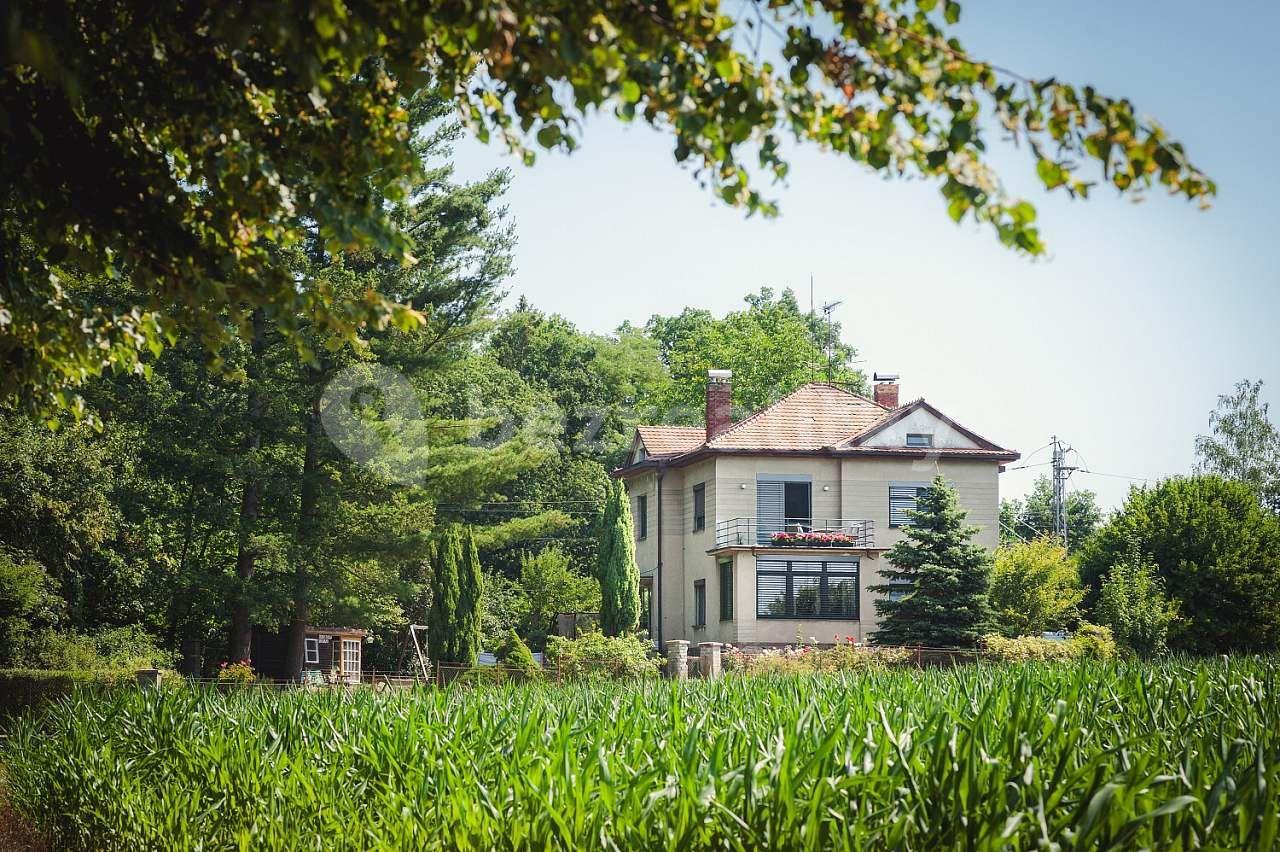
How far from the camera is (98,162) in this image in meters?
5.96

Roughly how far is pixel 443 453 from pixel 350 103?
1145 inches

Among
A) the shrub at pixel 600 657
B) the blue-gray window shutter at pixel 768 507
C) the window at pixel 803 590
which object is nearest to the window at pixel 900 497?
the window at pixel 803 590

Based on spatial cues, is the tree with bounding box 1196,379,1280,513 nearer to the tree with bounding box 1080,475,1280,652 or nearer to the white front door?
the tree with bounding box 1080,475,1280,652

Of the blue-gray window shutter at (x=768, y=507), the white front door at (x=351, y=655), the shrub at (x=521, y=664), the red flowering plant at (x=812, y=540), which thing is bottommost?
the white front door at (x=351, y=655)

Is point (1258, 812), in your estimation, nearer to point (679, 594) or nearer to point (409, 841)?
point (409, 841)

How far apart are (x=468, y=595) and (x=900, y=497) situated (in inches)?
543

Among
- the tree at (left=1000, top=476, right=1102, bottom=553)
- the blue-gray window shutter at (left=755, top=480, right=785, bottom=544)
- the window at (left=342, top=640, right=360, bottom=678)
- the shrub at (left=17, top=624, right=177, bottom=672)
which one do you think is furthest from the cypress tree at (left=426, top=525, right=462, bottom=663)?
the tree at (left=1000, top=476, right=1102, bottom=553)

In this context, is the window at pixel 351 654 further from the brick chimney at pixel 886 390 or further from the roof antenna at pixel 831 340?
the roof antenna at pixel 831 340

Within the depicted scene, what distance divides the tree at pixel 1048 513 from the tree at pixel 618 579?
46.0 metres

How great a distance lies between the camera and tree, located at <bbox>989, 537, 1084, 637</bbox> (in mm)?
36219

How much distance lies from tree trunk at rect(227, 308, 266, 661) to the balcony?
13.6 m

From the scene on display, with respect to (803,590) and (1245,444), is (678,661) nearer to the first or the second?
(803,590)

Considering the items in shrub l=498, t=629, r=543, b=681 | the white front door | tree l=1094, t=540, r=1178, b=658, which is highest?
tree l=1094, t=540, r=1178, b=658

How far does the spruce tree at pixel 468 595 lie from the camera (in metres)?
35.6
